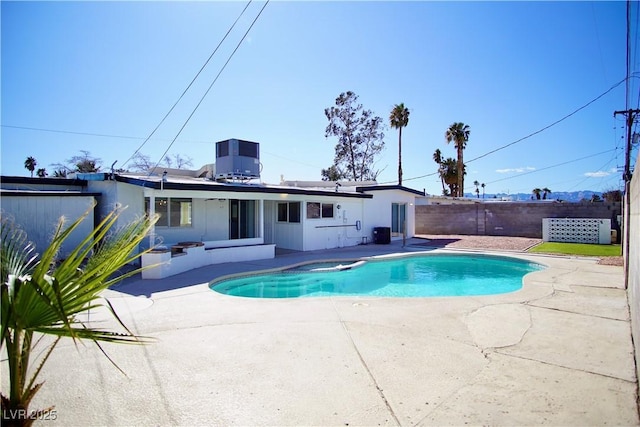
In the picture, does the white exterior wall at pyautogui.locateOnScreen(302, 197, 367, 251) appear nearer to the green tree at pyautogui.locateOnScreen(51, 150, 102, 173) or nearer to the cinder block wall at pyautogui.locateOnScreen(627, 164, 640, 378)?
the cinder block wall at pyautogui.locateOnScreen(627, 164, 640, 378)

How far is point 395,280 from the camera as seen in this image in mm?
11719

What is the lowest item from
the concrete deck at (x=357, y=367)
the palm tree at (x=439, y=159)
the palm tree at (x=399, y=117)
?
the concrete deck at (x=357, y=367)

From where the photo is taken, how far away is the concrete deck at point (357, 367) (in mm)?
3229

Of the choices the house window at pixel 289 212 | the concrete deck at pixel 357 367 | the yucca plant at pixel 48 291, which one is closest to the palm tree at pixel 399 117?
the house window at pixel 289 212

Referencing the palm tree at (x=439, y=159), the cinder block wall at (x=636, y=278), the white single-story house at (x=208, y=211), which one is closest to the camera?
the cinder block wall at (x=636, y=278)

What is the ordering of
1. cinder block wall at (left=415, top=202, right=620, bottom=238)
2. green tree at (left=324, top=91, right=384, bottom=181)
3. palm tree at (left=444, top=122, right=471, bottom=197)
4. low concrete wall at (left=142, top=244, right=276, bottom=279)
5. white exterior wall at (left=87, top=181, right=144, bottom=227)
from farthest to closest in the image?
1. green tree at (left=324, top=91, right=384, bottom=181)
2. palm tree at (left=444, top=122, right=471, bottom=197)
3. cinder block wall at (left=415, top=202, right=620, bottom=238)
4. white exterior wall at (left=87, top=181, right=144, bottom=227)
5. low concrete wall at (left=142, top=244, right=276, bottom=279)

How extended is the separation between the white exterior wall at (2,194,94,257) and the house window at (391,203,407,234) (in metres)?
14.6

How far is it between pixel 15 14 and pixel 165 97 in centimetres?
484

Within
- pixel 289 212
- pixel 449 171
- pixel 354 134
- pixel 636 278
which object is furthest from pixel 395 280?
pixel 449 171

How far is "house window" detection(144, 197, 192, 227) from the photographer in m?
12.5

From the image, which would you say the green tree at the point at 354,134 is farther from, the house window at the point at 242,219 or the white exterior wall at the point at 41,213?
the white exterior wall at the point at 41,213

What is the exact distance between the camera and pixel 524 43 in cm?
1457

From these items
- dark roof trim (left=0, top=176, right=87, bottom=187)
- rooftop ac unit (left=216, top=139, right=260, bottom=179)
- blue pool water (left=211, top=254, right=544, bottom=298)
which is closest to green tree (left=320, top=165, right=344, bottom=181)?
rooftop ac unit (left=216, top=139, right=260, bottom=179)

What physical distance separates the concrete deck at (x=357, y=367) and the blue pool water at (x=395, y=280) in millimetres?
2991
